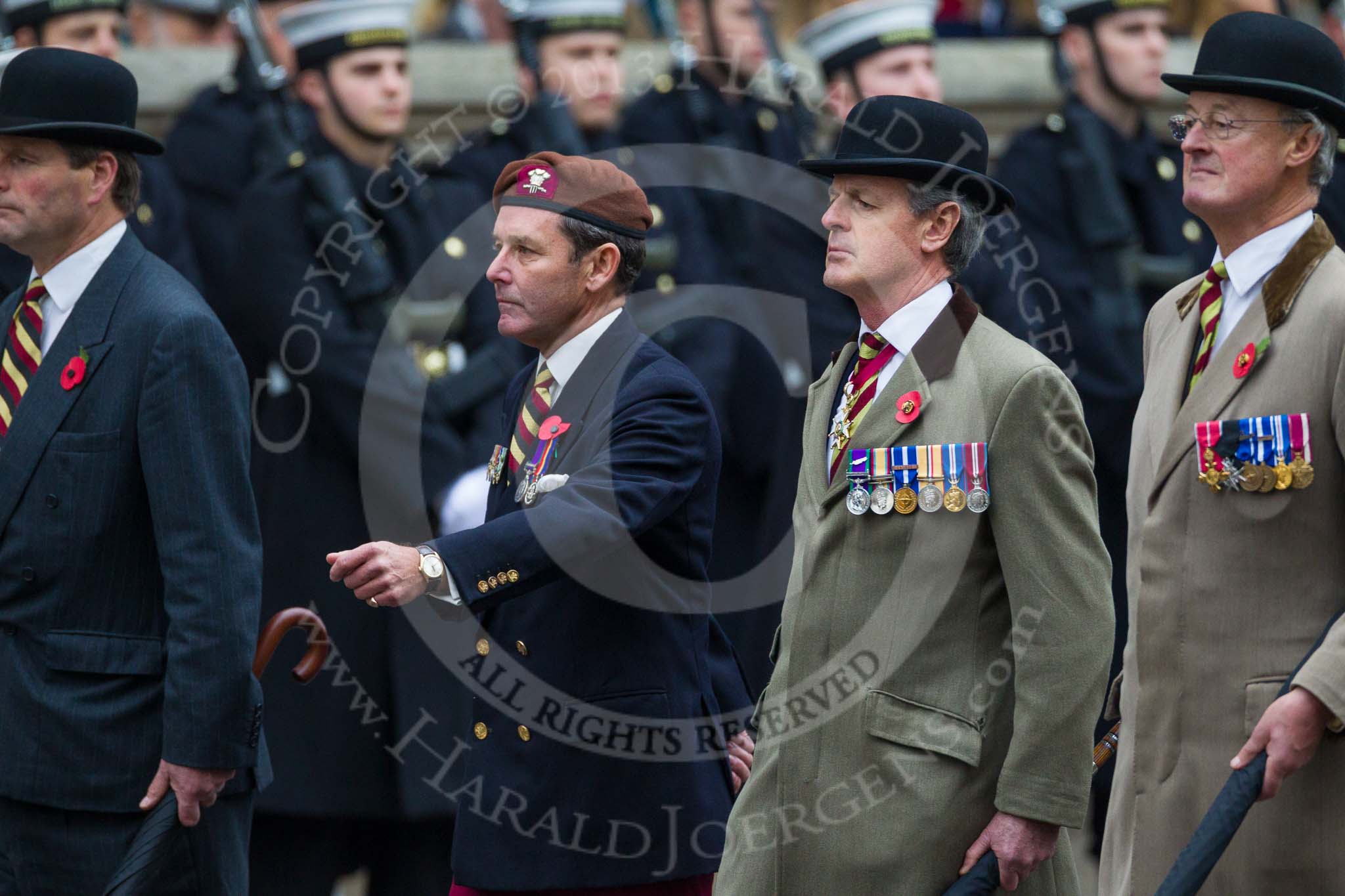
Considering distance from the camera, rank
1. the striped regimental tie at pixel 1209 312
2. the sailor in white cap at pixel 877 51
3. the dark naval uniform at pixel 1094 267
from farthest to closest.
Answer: the sailor in white cap at pixel 877 51 < the dark naval uniform at pixel 1094 267 < the striped regimental tie at pixel 1209 312

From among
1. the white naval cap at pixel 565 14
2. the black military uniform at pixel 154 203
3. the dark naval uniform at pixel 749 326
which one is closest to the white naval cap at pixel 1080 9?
the dark naval uniform at pixel 749 326

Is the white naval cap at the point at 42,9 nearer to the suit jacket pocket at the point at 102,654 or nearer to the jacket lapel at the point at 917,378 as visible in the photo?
the suit jacket pocket at the point at 102,654

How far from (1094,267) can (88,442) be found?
149 inches

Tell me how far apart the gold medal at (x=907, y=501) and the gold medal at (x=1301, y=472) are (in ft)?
2.01

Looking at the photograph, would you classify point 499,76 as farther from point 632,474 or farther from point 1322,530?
point 1322,530

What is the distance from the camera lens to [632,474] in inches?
152

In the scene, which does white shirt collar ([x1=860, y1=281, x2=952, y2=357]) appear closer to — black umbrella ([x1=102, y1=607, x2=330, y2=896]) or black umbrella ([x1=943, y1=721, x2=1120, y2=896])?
black umbrella ([x1=943, y1=721, x2=1120, y2=896])

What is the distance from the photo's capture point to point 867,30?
706 cm

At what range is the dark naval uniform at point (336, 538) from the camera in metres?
5.73

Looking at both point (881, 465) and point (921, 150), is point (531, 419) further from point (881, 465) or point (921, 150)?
point (921, 150)

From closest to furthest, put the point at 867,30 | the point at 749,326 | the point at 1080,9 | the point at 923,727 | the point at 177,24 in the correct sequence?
1. the point at 923,727
2. the point at 749,326
3. the point at 867,30
4. the point at 1080,9
5. the point at 177,24

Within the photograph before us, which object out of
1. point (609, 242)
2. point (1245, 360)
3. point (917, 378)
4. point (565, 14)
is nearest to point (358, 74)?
point (565, 14)

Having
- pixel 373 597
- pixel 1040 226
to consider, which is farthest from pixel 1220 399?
pixel 1040 226

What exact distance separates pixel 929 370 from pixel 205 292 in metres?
3.36
